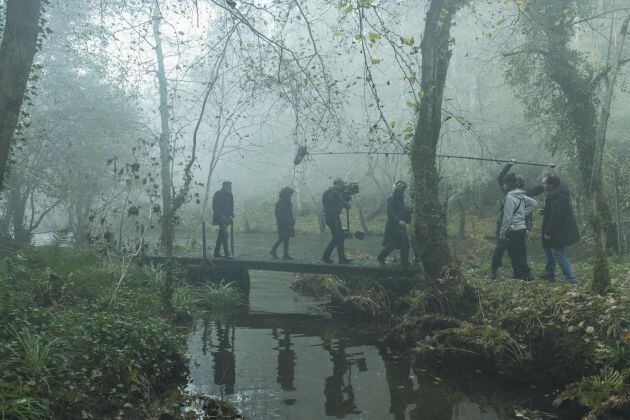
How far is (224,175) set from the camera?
4775 centimetres

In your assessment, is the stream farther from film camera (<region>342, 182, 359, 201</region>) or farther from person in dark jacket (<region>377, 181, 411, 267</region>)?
film camera (<region>342, 182, 359, 201</region>)

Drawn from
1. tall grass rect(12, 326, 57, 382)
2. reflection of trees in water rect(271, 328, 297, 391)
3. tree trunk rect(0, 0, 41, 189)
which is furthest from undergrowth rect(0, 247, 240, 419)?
tree trunk rect(0, 0, 41, 189)

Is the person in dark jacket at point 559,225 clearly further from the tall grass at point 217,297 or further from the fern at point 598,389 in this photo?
the tall grass at point 217,297

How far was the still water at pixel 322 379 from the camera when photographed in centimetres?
605

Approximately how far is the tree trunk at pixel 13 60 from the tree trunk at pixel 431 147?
555 centimetres

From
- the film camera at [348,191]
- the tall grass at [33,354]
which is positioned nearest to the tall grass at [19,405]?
the tall grass at [33,354]

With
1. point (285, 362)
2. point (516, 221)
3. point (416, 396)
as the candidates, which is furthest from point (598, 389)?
point (516, 221)

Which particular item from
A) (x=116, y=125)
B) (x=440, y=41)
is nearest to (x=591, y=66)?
(x=440, y=41)

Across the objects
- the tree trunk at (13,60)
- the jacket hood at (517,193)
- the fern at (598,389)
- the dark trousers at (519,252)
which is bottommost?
the fern at (598,389)

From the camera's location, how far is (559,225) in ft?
30.9

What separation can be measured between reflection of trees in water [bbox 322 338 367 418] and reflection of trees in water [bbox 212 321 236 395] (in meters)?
1.19

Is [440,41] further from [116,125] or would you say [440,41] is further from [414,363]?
[116,125]

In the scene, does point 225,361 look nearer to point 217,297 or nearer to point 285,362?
point 285,362

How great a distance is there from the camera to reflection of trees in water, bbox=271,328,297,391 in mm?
7006
